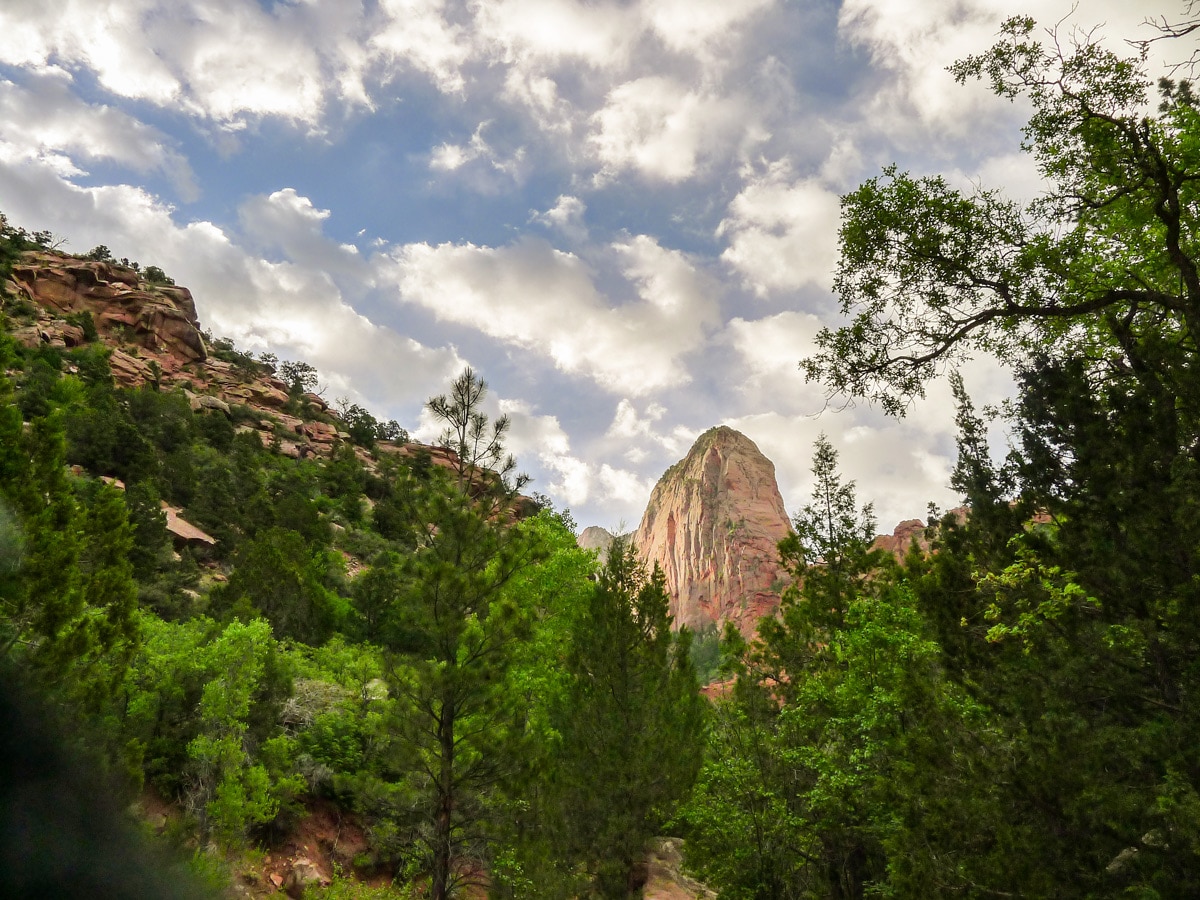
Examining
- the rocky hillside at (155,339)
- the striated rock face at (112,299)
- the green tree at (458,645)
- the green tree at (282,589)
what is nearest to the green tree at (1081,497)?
the green tree at (458,645)

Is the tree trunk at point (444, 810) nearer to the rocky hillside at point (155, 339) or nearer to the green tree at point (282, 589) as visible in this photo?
the green tree at point (282, 589)

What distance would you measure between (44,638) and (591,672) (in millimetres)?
9845

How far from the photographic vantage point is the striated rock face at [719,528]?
107 metres

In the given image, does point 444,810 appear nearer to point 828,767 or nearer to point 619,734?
point 619,734

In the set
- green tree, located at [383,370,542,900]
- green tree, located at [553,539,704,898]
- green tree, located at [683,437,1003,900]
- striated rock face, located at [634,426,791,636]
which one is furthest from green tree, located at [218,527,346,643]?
striated rock face, located at [634,426,791,636]

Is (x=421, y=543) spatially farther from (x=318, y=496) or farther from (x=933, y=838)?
(x=318, y=496)

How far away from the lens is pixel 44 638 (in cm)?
889

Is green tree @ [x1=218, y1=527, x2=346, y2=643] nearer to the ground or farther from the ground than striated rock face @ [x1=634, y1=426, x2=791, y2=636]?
nearer to the ground

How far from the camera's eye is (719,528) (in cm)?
11725

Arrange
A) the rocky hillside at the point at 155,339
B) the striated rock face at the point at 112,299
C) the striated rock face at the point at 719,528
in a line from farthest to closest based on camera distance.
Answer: the striated rock face at the point at 719,528 < the striated rock face at the point at 112,299 < the rocky hillside at the point at 155,339

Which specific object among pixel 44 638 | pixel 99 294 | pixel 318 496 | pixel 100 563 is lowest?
pixel 44 638

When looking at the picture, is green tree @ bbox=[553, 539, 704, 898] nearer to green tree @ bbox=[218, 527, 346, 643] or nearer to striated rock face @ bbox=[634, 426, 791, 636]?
green tree @ bbox=[218, 527, 346, 643]

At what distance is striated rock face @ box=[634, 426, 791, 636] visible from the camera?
10706 centimetres

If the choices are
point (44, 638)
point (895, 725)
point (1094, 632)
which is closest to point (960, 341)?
point (1094, 632)
